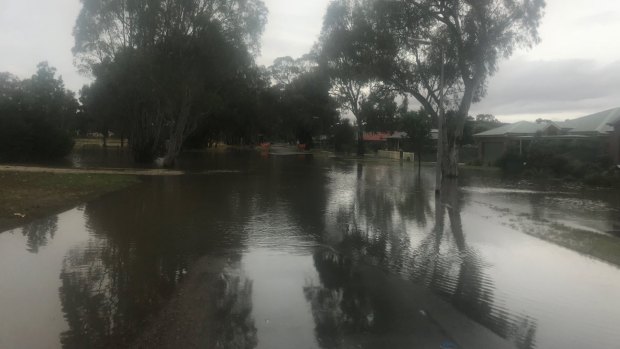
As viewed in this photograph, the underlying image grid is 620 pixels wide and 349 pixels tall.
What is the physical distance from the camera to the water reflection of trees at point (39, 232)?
30.2 ft

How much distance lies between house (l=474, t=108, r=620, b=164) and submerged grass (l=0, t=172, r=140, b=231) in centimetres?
2840

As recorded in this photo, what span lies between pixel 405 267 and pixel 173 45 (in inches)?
1005

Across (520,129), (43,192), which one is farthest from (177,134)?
(520,129)

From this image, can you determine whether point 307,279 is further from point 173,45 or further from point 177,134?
point 177,134

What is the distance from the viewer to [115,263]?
805 cm

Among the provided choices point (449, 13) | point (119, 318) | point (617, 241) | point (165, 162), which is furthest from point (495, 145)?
point (119, 318)

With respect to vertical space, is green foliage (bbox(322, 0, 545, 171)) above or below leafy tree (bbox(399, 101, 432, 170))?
above

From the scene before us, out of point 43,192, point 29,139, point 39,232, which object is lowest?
point 39,232

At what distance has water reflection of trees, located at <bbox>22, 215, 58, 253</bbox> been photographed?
919cm

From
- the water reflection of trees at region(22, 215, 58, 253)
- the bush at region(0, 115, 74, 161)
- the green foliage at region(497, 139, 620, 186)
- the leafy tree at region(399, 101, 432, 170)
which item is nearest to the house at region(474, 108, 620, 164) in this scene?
the green foliage at region(497, 139, 620, 186)

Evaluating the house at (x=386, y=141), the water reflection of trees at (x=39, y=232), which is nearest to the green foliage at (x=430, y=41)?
the water reflection of trees at (x=39, y=232)

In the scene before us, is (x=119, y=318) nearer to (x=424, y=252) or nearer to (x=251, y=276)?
(x=251, y=276)

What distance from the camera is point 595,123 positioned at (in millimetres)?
38000

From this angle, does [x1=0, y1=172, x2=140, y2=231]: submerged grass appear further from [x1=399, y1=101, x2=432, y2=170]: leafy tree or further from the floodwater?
[x1=399, y1=101, x2=432, y2=170]: leafy tree
